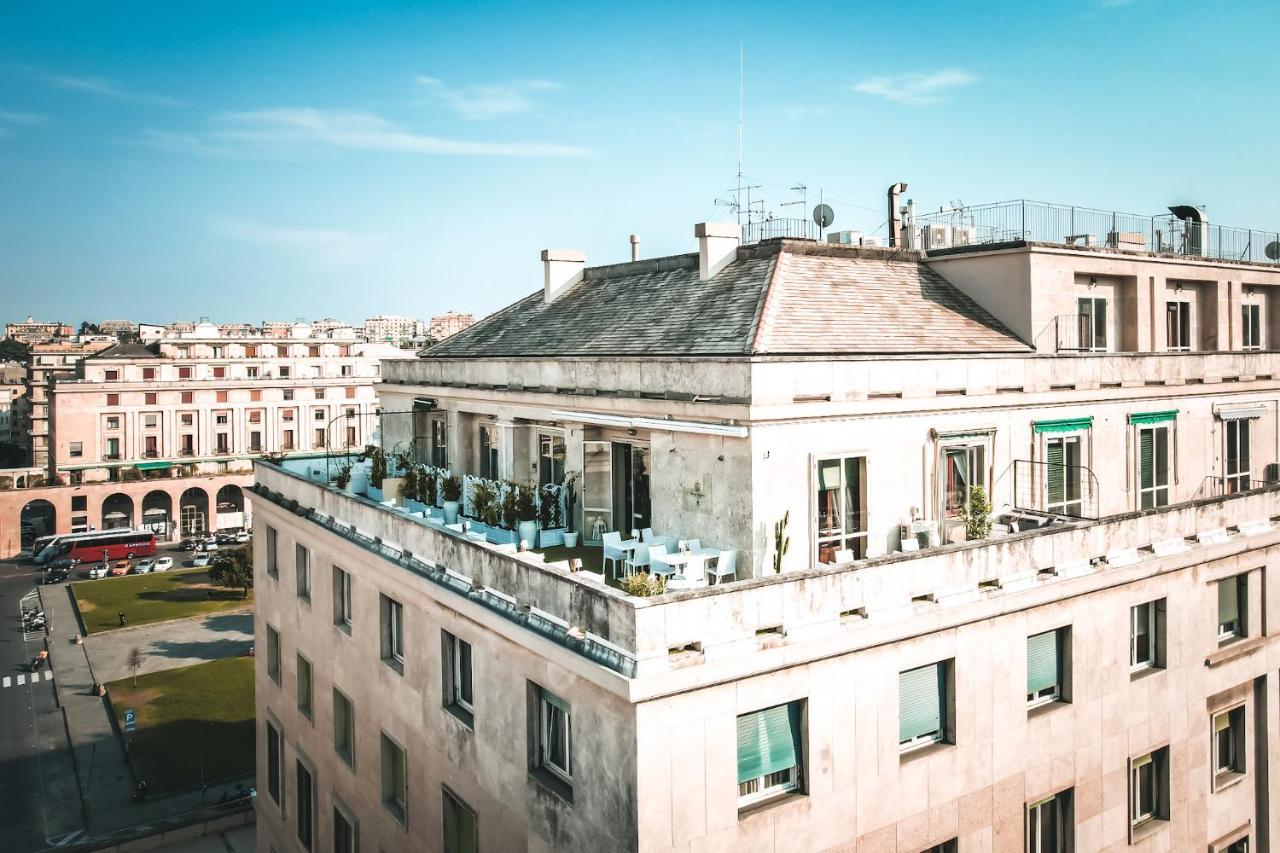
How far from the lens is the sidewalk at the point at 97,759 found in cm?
3684

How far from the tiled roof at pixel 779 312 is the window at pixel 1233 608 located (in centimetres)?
730

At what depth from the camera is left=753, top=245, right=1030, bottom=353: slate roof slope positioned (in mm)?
18797

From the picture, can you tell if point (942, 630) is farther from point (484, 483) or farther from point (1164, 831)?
point (484, 483)

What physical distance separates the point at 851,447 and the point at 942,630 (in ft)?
13.0

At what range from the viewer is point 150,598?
7088 centimetres

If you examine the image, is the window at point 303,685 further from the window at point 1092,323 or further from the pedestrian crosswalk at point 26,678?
the pedestrian crosswalk at point 26,678

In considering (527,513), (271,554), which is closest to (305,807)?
(271,554)

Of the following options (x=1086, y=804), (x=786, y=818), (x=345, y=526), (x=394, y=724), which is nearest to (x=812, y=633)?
(x=786, y=818)

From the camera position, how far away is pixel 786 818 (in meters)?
13.0

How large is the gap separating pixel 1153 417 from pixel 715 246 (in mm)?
11904

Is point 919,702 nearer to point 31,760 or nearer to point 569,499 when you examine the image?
point 569,499

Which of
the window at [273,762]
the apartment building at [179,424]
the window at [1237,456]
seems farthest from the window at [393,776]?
the apartment building at [179,424]

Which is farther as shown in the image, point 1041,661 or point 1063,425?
point 1063,425

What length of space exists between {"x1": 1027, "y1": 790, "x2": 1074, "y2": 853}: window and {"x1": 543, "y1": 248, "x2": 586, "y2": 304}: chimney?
63.2ft
